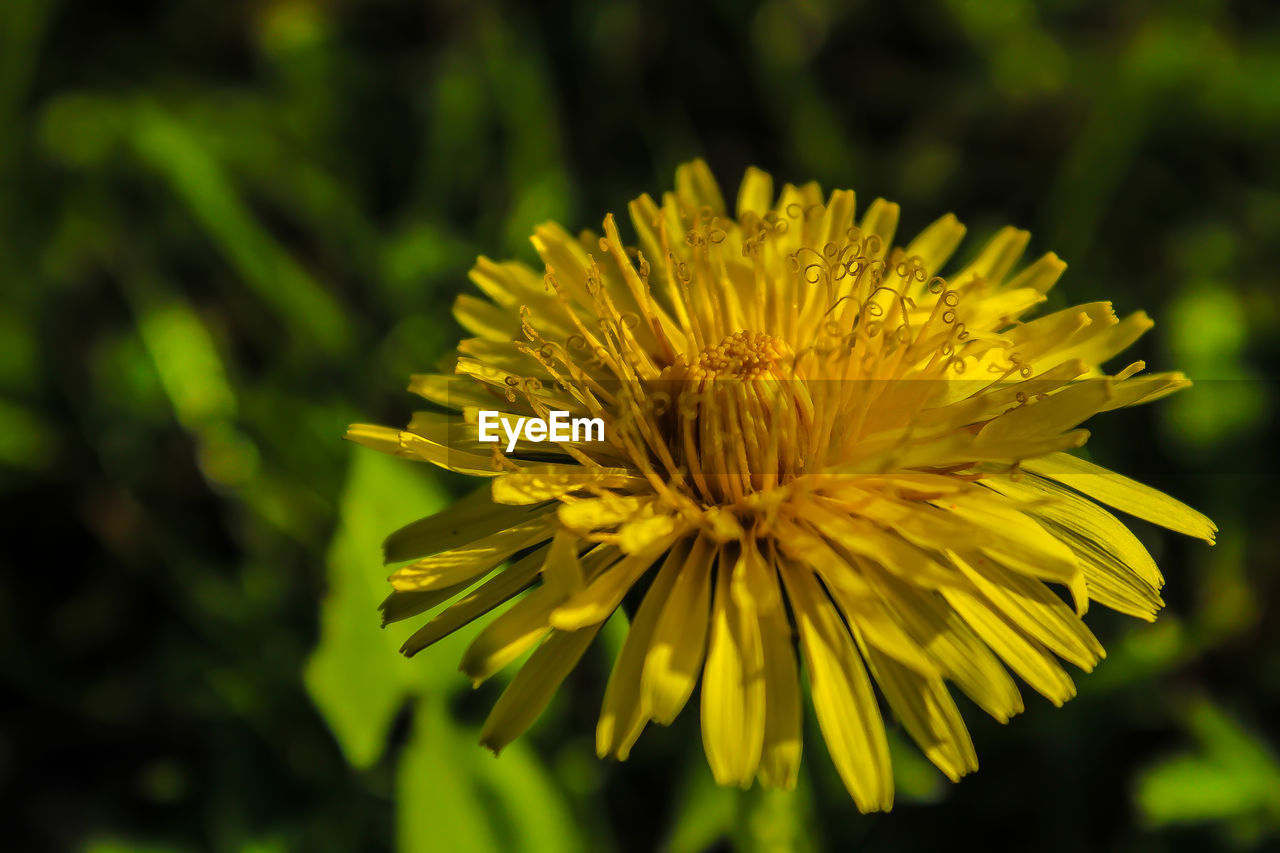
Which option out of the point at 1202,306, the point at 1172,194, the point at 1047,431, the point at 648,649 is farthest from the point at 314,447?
the point at 1172,194

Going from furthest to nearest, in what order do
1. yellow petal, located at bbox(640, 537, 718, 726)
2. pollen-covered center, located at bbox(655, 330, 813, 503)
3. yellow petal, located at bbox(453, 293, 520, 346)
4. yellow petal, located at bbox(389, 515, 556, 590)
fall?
yellow petal, located at bbox(453, 293, 520, 346), pollen-covered center, located at bbox(655, 330, 813, 503), yellow petal, located at bbox(389, 515, 556, 590), yellow petal, located at bbox(640, 537, 718, 726)

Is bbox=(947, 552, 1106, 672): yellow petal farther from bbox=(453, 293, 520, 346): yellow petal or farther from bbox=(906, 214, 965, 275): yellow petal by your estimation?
bbox=(453, 293, 520, 346): yellow petal

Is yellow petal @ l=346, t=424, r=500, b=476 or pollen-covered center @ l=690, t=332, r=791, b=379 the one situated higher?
pollen-covered center @ l=690, t=332, r=791, b=379

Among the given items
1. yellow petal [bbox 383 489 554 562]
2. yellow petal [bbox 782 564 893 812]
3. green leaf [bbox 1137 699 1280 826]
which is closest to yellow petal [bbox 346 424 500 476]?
yellow petal [bbox 383 489 554 562]

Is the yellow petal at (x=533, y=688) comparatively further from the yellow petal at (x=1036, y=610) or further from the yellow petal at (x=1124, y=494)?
the yellow petal at (x=1124, y=494)

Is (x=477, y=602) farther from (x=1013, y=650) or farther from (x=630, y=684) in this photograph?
(x=1013, y=650)

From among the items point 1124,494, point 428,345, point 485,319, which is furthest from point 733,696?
point 428,345

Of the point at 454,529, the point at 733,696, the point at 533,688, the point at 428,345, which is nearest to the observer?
the point at 733,696

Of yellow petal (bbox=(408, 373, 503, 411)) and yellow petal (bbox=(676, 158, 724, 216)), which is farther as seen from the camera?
yellow petal (bbox=(676, 158, 724, 216))

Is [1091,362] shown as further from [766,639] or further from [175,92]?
[175,92]
